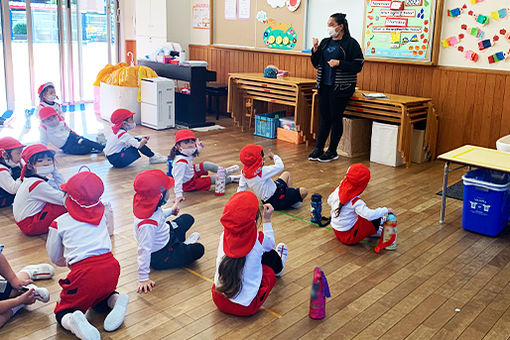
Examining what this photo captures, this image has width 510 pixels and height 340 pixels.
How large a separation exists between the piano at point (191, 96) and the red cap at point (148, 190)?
15.4ft

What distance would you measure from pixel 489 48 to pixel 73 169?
4.61 metres

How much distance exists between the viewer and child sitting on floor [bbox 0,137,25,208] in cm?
405

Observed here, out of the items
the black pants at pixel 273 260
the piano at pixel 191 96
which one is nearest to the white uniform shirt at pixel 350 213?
the black pants at pixel 273 260

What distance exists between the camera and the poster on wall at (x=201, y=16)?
343 inches

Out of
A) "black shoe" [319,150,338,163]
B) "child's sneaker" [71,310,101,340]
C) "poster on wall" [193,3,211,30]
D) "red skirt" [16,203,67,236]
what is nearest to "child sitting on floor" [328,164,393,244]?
"child's sneaker" [71,310,101,340]

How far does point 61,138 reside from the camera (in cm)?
595

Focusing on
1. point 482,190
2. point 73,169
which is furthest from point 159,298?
point 73,169

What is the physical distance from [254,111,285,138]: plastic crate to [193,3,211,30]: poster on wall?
92.0 inches

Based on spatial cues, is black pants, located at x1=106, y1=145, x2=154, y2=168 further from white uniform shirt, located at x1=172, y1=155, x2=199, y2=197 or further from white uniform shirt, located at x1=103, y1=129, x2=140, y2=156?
white uniform shirt, located at x1=172, y1=155, x2=199, y2=197

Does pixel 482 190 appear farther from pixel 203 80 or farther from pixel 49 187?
pixel 203 80

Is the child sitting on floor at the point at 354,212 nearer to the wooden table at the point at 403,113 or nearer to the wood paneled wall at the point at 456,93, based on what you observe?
the wooden table at the point at 403,113

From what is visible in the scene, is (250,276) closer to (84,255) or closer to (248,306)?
(248,306)

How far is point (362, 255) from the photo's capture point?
3.69 meters

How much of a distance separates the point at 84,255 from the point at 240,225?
0.81 m
